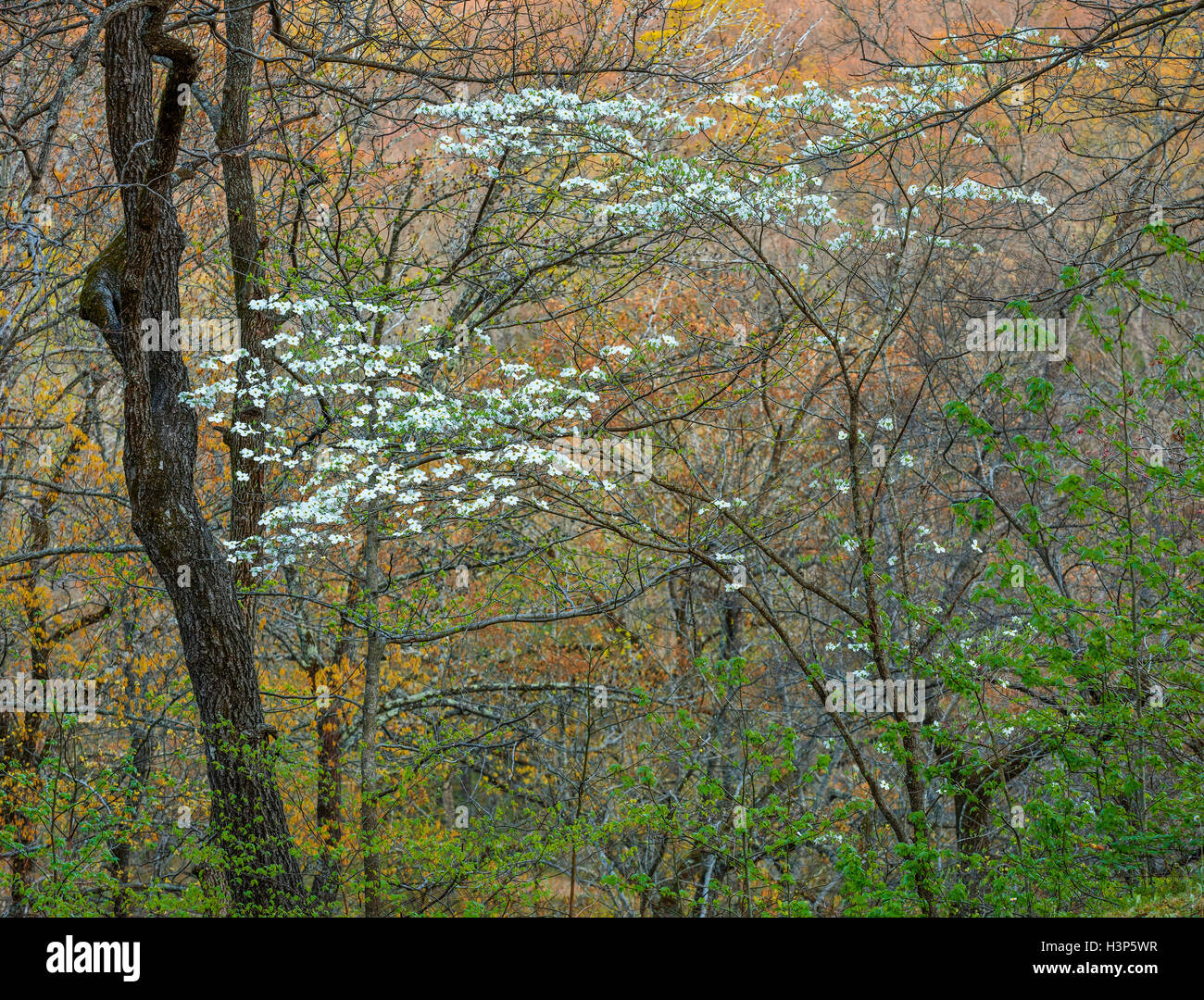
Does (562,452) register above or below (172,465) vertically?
above

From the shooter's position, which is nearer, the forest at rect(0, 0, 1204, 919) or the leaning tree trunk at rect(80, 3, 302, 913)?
the forest at rect(0, 0, 1204, 919)

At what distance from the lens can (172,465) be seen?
6.55m

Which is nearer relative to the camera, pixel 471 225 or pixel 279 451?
pixel 279 451

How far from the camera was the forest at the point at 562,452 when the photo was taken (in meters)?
4.77

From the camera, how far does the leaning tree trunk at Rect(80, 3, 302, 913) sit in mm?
5996

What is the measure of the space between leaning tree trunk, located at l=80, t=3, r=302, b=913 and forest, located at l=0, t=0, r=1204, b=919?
1.2 inches

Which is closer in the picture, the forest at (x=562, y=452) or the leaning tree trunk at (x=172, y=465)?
the forest at (x=562, y=452)

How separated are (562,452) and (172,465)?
8.45ft

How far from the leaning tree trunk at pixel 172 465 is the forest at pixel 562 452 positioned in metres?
0.03

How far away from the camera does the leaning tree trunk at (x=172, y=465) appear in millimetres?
5996
